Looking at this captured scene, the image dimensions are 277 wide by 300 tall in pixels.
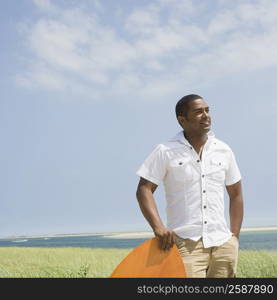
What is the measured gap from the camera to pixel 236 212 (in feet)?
13.0

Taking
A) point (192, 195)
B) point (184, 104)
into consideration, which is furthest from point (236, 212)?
point (184, 104)

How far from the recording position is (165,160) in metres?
3.60

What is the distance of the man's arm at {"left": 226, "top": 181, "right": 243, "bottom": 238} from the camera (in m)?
3.94

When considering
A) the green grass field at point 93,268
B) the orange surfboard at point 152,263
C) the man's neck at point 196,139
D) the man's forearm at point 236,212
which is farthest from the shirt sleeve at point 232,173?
the green grass field at point 93,268

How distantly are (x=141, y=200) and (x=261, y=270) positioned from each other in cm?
450

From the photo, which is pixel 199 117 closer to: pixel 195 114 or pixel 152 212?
pixel 195 114

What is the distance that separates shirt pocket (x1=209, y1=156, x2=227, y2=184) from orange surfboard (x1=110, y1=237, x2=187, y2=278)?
0.66 m

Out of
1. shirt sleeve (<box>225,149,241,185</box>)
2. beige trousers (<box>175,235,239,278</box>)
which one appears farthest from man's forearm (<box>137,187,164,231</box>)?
shirt sleeve (<box>225,149,241,185</box>)

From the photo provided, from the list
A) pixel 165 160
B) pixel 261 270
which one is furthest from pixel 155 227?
pixel 261 270

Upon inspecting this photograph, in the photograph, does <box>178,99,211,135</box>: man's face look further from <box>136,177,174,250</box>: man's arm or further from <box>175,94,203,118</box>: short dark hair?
<box>136,177,174,250</box>: man's arm

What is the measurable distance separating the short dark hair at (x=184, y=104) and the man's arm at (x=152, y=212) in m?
0.64
